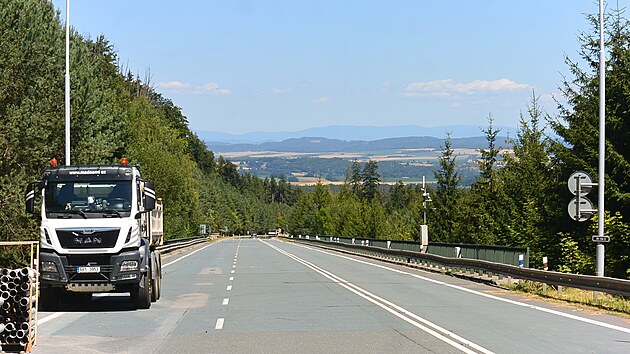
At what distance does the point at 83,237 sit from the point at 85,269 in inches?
27.9

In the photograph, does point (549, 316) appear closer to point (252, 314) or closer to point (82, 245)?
point (252, 314)

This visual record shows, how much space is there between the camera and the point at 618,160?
31391mm

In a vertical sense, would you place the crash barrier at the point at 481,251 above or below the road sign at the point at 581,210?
below

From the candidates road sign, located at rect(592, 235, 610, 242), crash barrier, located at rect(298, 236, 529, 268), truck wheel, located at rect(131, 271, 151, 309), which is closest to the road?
truck wheel, located at rect(131, 271, 151, 309)

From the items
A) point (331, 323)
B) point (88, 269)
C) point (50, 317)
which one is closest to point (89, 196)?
point (88, 269)

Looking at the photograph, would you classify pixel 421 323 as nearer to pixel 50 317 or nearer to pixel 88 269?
pixel 88 269

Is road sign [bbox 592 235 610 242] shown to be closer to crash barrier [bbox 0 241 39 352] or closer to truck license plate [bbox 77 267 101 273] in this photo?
truck license plate [bbox 77 267 101 273]

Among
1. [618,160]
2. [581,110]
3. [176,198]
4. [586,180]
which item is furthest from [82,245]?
[176,198]

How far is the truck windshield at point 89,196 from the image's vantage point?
19641 mm

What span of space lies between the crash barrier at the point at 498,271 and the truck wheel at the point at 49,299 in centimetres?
1240

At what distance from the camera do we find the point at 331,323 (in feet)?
56.4

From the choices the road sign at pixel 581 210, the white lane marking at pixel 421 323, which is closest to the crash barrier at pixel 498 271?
the road sign at pixel 581 210

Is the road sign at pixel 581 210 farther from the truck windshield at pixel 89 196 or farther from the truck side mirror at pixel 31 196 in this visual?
the truck side mirror at pixel 31 196

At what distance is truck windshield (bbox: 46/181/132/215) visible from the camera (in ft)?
64.4
